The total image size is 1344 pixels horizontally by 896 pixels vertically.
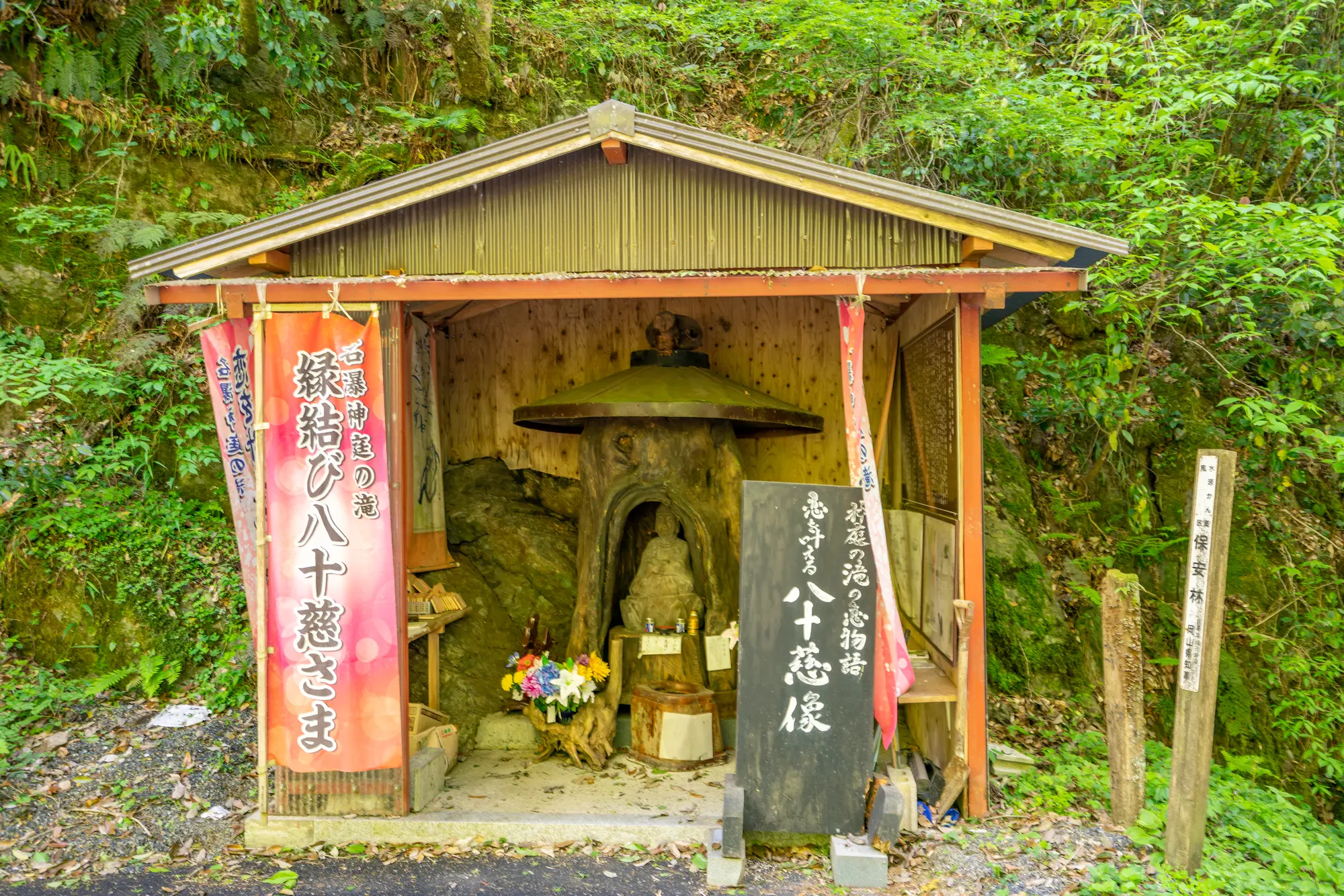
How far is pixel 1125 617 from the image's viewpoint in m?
5.17

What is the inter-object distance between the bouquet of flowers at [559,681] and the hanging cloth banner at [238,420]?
82.7 inches

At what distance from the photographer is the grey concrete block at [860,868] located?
464cm

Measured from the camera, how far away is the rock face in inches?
278

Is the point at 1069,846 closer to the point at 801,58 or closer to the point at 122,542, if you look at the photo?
the point at 122,542

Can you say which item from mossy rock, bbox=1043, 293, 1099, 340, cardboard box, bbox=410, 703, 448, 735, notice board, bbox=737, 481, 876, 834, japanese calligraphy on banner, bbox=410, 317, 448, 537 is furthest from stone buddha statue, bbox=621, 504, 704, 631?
mossy rock, bbox=1043, 293, 1099, 340

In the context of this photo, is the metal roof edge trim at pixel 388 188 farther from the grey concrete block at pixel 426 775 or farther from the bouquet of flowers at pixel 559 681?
the bouquet of flowers at pixel 559 681

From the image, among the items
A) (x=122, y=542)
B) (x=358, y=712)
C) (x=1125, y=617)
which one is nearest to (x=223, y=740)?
(x=358, y=712)

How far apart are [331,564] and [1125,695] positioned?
5.01 metres

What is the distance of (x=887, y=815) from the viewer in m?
4.72

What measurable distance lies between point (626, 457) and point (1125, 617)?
3.81 m

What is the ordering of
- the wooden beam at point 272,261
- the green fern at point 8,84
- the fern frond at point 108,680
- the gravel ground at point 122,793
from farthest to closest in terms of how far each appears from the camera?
the green fern at point 8,84 < the fern frond at point 108,680 < the wooden beam at point 272,261 < the gravel ground at point 122,793

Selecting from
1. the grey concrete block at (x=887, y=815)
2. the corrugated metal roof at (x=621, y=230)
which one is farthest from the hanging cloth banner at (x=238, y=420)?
the grey concrete block at (x=887, y=815)

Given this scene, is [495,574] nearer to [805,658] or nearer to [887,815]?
[805,658]

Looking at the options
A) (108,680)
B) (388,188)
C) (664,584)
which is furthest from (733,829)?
(108,680)
